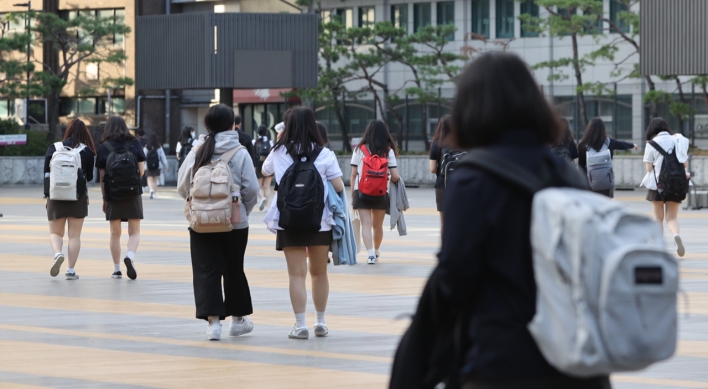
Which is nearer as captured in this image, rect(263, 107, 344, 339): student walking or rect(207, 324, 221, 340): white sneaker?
rect(263, 107, 344, 339): student walking

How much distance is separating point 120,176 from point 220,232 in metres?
4.79

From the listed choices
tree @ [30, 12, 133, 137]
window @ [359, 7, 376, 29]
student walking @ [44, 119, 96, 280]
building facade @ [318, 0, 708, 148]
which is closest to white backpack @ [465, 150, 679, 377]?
student walking @ [44, 119, 96, 280]

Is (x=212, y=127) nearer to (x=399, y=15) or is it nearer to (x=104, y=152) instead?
(x=104, y=152)

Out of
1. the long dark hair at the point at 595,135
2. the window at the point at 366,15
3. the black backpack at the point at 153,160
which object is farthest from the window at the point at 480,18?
the long dark hair at the point at 595,135

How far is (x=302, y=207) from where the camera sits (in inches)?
379

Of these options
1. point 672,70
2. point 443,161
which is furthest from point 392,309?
point 672,70

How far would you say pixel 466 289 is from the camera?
3.64 meters

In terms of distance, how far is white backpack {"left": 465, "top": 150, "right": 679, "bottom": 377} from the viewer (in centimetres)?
325

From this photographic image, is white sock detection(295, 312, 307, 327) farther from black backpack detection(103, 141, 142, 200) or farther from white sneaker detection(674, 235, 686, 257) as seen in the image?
white sneaker detection(674, 235, 686, 257)

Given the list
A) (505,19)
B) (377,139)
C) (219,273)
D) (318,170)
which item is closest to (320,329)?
(219,273)

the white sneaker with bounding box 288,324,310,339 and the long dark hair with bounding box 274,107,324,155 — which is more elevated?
the long dark hair with bounding box 274,107,324,155

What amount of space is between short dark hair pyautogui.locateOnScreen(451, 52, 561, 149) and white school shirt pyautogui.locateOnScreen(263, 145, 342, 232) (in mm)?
6064

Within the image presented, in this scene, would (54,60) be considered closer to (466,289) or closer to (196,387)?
(196,387)

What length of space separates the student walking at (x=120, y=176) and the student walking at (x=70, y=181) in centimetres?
29
